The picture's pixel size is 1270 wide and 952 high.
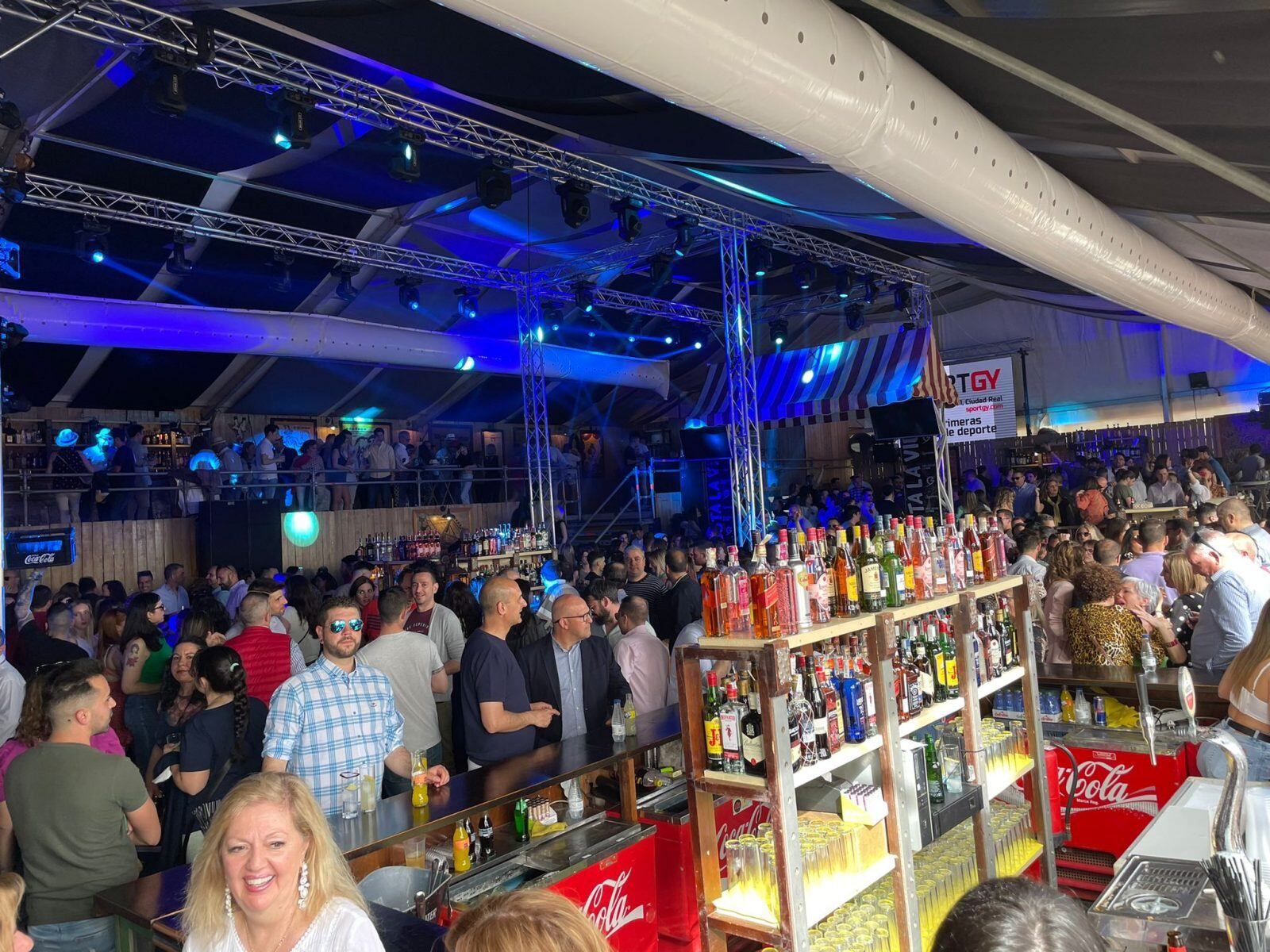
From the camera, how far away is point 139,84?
6.84 meters

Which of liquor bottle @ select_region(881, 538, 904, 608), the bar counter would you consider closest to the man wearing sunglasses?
the bar counter

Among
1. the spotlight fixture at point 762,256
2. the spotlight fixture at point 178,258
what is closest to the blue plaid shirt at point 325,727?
the spotlight fixture at point 178,258

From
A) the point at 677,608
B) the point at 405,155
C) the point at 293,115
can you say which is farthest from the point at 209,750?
the point at 405,155

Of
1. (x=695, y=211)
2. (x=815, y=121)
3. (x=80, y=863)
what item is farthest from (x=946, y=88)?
(x=695, y=211)

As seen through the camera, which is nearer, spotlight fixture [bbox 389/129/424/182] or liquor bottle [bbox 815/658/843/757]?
liquor bottle [bbox 815/658/843/757]

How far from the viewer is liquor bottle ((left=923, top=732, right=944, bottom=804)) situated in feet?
10.8

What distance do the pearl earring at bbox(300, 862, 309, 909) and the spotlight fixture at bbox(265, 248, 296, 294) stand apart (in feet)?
28.0

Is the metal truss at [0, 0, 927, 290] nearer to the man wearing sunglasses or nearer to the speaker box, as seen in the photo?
the man wearing sunglasses

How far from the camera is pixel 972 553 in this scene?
3.73 metres

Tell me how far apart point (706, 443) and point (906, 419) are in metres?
4.37

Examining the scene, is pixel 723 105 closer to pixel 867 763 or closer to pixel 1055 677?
pixel 867 763

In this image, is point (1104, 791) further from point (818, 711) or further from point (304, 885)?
point (304, 885)

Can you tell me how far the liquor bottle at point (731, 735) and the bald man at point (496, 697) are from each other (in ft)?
4.64

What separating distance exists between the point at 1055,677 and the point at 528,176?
741 centimetres
